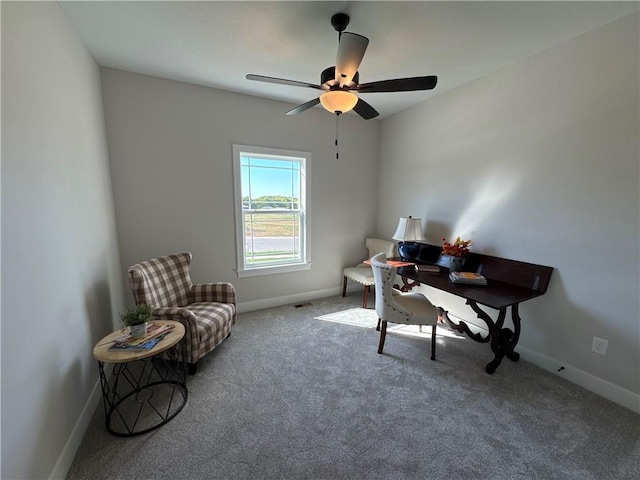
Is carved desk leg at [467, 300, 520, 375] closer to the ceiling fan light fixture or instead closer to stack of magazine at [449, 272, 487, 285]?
stack of magazine at [449, 272, 487, 285]

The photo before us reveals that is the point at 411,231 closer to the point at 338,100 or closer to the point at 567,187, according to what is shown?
the point at 567,187

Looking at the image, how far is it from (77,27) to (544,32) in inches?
131

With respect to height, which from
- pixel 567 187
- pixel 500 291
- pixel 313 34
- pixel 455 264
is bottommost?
pixel 500 291

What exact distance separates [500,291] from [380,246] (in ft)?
5.82

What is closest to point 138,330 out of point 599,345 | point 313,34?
point 313,34

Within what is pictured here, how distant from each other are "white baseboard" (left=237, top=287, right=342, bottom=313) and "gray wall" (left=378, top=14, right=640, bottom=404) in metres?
1.71

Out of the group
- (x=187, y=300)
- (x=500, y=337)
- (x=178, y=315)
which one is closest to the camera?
(x=178, y=315)

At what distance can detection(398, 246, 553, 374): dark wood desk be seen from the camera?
2.14m

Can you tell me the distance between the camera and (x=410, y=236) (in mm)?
3217

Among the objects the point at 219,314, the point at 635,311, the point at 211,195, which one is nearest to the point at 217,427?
the point at 219,314

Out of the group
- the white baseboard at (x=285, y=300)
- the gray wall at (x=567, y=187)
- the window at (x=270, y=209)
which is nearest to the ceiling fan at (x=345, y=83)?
the gray wall at (x=567, y=187)

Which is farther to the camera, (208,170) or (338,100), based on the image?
(208,170)

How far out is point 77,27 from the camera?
1.91m

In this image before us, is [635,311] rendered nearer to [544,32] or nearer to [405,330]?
[405,330]
